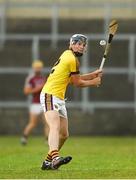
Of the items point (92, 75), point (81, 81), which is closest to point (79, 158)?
point (92, 75)

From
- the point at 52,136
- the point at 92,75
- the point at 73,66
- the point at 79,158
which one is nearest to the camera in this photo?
the point at 52,136

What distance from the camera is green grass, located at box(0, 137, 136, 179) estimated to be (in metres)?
14.5

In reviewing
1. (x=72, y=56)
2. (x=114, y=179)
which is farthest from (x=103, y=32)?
(x=114, y=179)

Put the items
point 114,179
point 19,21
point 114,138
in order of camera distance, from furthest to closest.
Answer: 1. point 19,21
2. point 114,138
3. point 114,179

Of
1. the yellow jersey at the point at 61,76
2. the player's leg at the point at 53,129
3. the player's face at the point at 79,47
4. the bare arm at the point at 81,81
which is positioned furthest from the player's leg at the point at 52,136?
the player's face at the point at 79,47

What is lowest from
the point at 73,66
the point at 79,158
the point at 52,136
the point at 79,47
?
the point at 79,158

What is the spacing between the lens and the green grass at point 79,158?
47.6ft

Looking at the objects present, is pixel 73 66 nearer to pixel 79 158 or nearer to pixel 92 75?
pixel 92 75

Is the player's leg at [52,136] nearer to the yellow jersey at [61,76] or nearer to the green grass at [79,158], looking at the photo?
the green grass at [79,158]

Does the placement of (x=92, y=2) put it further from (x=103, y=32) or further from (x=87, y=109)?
(x=87, y=109)

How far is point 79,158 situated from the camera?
61.5 feet

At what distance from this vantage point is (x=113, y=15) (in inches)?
1283

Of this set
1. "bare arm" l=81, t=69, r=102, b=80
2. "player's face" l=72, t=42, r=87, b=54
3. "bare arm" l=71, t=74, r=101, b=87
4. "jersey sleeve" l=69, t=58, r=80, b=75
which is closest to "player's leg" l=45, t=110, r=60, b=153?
"bare arm" l=71, t=74, r=101, b=87

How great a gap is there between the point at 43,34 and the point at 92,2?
268 cm
